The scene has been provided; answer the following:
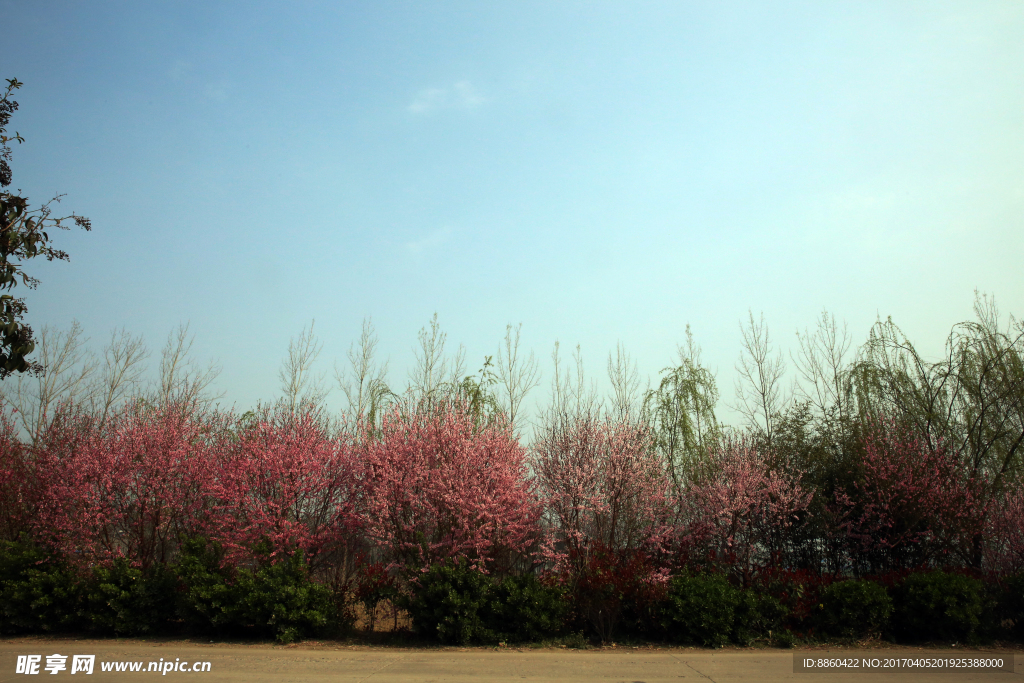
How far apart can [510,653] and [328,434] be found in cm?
589

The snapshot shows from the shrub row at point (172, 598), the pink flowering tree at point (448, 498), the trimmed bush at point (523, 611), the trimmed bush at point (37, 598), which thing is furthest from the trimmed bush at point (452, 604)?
the trimmed bush at point (37, 598)

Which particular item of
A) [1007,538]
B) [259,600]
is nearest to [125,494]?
[259,600]

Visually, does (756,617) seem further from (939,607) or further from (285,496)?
(285,496)

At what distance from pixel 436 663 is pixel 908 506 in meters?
9.51

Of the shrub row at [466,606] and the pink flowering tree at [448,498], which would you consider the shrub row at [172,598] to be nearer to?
the shrub row at [466,606]

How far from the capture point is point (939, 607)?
9203mm

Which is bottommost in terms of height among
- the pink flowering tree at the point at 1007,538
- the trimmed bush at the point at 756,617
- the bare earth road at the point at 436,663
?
the bare earth road at the point at 436,663

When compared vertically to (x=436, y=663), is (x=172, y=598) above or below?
above

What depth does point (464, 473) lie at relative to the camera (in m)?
9.94

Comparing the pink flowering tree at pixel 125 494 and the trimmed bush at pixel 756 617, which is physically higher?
the pink flowering tree at pixel 125 494

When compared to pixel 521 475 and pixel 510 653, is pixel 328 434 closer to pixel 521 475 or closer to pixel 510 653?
pixel 521 475

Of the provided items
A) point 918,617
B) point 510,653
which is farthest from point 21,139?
point 918,617

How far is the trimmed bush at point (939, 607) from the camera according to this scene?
911cm

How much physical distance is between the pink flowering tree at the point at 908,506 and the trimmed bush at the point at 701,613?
4.19 metres
